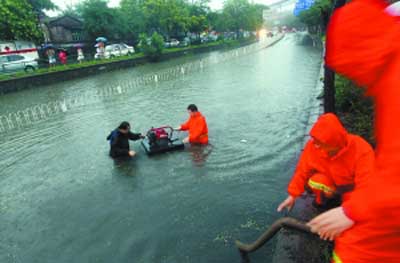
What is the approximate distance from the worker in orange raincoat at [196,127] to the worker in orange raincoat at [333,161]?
3.97m

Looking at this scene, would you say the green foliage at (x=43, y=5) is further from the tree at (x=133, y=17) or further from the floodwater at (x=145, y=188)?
the floodwater at (x=145, y=188)

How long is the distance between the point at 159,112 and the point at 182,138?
10.6 ft

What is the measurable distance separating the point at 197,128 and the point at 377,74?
5825 mm

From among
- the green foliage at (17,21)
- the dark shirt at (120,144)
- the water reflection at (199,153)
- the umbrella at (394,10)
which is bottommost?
the water reflection at (199,153)

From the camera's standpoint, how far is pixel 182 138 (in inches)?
305

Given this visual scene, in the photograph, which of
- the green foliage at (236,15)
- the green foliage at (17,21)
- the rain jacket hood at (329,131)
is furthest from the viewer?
the green foliage at (236,15)

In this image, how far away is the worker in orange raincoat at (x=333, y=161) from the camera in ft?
8.17

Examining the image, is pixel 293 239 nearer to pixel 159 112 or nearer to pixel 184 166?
pixel 184 166

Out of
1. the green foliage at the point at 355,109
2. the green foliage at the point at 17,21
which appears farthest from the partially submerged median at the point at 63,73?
the green foliage at the point at 355,109

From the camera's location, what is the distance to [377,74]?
1175 mm

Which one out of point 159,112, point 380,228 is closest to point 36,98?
point 159,112

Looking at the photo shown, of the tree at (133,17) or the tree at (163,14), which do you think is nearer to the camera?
the tree at (163,14)

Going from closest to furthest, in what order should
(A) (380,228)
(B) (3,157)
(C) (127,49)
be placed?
(A) (380,228), (B) (3,157), (C) (127,49)

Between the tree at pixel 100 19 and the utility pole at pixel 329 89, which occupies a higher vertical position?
the tree at pixel 100 19
